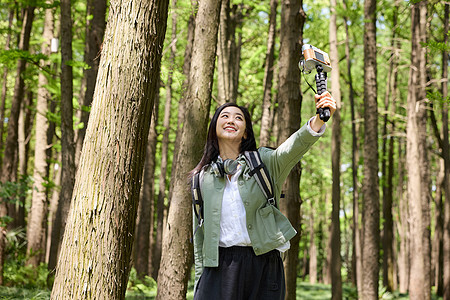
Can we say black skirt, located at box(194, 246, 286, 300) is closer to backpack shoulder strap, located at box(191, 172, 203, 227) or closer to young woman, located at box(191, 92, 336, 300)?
young woman, located at box(191, 92, 336, 300)

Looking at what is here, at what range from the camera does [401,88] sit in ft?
85.9

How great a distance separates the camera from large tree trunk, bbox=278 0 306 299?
22.4 feet

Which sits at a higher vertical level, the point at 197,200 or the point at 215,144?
the point at 215,144

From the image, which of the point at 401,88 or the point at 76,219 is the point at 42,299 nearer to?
the point at 76,219

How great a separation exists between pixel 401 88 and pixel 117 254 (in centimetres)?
2500

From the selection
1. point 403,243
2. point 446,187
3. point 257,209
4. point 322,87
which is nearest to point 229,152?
point 257,209

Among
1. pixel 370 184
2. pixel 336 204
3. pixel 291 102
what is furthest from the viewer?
pixel 336 204

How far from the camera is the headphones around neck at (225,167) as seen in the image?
11.3 ft

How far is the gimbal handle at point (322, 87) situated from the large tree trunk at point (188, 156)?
329 cm

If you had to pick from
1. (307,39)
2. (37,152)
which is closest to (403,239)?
(307,39)

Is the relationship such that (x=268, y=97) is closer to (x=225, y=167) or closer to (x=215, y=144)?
(x=215, y=144)

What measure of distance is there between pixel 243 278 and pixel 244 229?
305 millimetres

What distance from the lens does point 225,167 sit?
345 cm

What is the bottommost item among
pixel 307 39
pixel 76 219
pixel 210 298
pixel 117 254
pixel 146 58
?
pixel 210 298
